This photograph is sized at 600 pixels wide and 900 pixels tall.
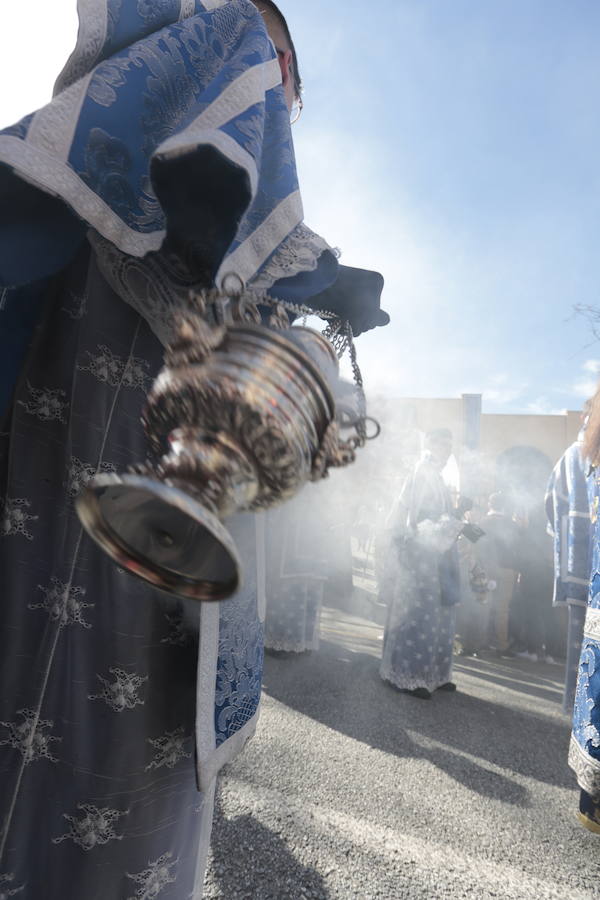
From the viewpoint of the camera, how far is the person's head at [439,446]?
5.26m

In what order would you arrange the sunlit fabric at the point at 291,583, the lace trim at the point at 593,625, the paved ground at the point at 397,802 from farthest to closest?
the sunlit fabric at the point at 291,583, the paved ground at the point at 397,802, the lace trim at the point at 593,625

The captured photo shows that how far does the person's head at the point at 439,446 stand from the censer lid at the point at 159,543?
485cm

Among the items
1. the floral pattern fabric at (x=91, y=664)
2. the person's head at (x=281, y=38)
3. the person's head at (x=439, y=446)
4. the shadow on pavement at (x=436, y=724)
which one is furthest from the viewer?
the person's head at (x=439, y=446)

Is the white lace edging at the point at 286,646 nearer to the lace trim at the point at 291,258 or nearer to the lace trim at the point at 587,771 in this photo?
the lace trim at the point at 587,771

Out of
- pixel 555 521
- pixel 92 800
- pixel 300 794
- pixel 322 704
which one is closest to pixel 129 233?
pixel 92 800

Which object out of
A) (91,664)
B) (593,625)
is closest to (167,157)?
(91,664)

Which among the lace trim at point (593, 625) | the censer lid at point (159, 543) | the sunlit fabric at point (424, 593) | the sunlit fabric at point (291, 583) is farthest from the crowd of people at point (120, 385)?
the sunlit fabric at point (291, 583)

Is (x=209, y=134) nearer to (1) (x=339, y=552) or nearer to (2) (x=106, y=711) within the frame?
(2) (x=106, y=711)

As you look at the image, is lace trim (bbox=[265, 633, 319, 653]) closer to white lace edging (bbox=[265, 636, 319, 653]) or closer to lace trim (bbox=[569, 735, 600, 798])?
white lace edging (bbox=[265, 636, 319, 653])

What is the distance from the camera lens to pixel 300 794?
272 centimetres

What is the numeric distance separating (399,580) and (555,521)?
1782mm

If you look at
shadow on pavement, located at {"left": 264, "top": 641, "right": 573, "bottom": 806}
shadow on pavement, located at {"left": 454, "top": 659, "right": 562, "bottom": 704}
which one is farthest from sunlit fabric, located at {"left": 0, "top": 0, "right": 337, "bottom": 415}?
shadow on pavement, located at {"left": 454, "top": 659, "right": 562, "bottom": 704}

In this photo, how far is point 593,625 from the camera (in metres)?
2.06

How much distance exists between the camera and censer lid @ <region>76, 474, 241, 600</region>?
1.93ft
